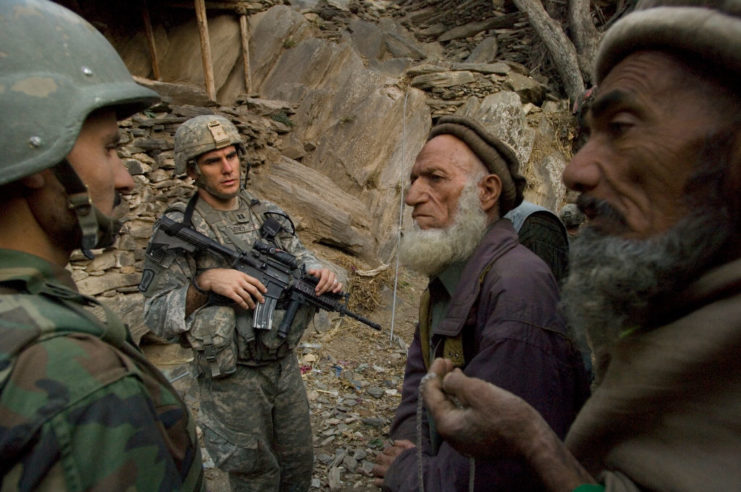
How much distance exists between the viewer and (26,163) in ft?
3.42

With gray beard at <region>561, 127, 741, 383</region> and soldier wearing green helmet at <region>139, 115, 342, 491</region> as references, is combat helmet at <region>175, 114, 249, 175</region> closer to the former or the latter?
soldier wearing green helmet at <region>139, 115, 342, 491</region>

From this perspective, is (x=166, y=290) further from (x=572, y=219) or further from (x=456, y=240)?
(x=572, y=219)

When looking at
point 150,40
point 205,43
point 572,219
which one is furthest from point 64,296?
point 150,40

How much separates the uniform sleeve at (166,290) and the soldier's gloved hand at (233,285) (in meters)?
0.15

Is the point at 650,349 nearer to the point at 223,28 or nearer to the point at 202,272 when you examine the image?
the point at 202,272

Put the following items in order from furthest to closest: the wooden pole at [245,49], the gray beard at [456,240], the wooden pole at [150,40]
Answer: the wooden pole at [245,49] < the wooden pole at [150,40] < the gray beard at [456,240]

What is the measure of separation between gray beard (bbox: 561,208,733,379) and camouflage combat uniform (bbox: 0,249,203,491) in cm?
116

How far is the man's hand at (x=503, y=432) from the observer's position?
99 cm

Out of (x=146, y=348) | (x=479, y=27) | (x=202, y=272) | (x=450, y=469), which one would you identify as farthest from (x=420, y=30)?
(x=450, y=469)

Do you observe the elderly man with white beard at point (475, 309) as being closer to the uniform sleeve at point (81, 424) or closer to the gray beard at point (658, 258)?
the gray beard at point (658, 258)

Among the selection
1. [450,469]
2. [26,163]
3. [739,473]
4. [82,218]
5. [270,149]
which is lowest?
[270,149]

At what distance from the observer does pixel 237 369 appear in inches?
116

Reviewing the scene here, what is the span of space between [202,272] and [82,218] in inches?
71.0

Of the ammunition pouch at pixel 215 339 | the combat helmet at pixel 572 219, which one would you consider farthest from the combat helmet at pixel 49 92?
the combat helmet at pixel 572 219
